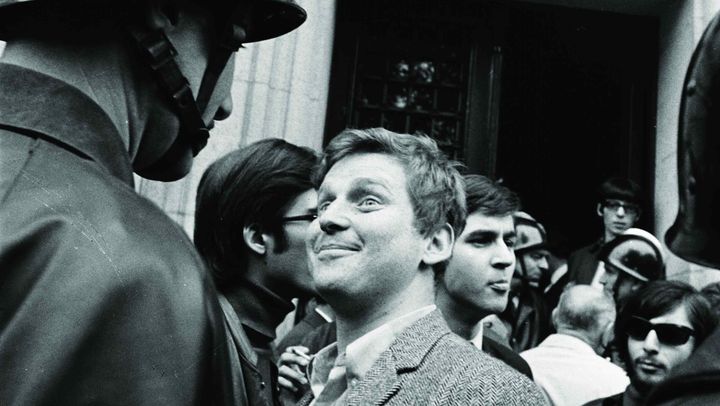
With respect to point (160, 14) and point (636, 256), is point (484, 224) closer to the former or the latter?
point (160, 14)

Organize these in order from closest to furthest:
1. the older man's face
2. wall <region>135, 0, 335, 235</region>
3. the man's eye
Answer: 1. the older man's face
2. the man's eye
3. wall <region>135, 0, 335, 235</region>

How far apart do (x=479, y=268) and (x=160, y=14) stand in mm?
2431

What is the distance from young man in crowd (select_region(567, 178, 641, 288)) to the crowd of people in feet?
Result: 6.32

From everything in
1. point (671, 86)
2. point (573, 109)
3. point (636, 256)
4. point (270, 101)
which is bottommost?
point (636, 256)

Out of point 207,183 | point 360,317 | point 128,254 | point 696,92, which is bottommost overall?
point 360,317

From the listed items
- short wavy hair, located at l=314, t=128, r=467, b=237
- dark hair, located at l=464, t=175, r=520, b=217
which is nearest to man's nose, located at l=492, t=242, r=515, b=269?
dark hair, located at l=464, t=175, r=520, b=217

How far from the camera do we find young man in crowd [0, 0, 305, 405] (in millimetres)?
1160

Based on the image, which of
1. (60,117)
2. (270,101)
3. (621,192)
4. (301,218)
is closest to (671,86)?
(621,192)

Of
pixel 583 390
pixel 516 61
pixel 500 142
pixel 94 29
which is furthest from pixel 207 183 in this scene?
pixel 500 142

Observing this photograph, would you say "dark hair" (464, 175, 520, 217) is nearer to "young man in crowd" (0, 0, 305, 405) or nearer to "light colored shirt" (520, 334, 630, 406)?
"light colored shirt" (520, 334, 630, 406)

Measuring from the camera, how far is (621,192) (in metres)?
7.14

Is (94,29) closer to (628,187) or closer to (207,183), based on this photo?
(207,183)

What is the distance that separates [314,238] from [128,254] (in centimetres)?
151

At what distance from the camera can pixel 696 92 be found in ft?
7.34
